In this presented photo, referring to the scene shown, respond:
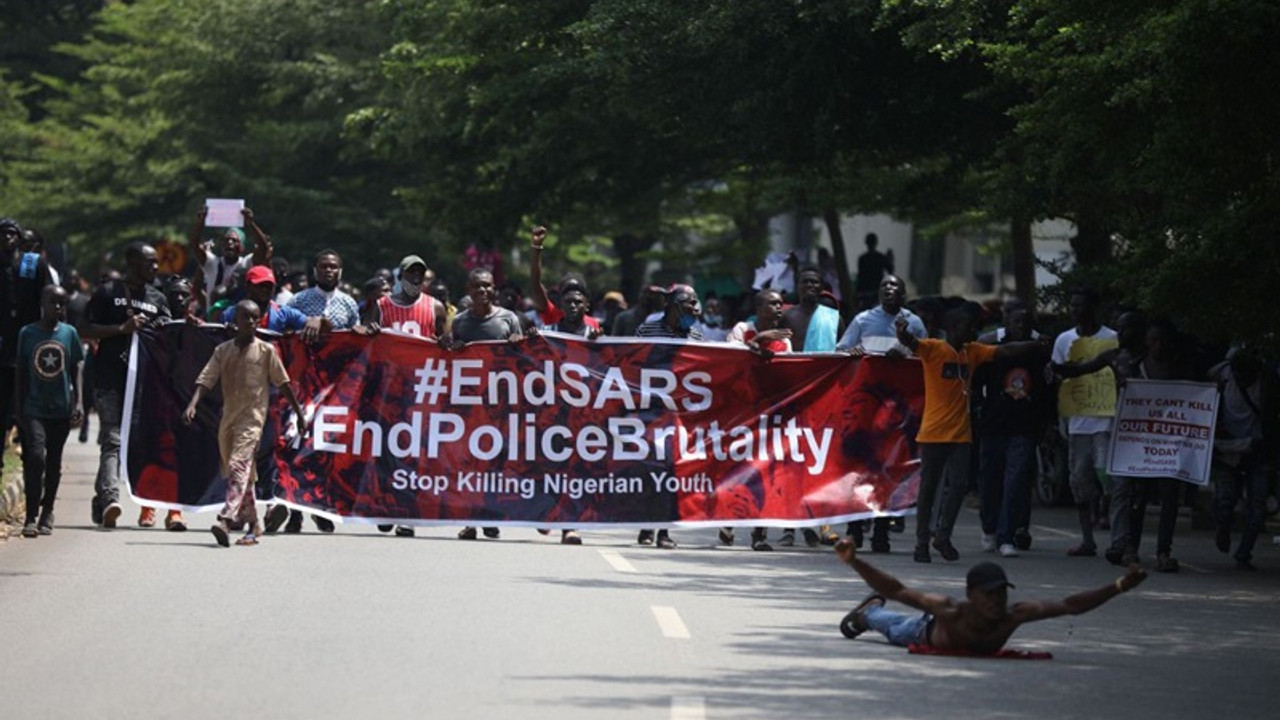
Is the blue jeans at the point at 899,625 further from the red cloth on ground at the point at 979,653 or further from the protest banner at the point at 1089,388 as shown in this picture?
the protest banner at the point at 1089,388

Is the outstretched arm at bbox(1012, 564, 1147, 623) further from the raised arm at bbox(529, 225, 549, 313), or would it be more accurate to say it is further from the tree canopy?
the raised arm at bbox(529, 225, 549, 313)

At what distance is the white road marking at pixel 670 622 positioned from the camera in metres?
11.9

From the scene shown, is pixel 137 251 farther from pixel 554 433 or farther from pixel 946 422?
pixel 946 422

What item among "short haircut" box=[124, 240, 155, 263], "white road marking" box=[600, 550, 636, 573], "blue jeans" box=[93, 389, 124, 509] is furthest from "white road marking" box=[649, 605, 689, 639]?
"short haircut" box=[124, 240, 155, 263]

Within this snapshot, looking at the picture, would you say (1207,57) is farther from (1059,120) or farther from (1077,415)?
(1077,415)

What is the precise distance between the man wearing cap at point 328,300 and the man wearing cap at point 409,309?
199 mm

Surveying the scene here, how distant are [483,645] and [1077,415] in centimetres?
792

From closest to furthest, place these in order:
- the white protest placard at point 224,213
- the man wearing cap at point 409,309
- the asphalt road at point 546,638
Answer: the asphalt road at point 546,638, the man wearing cap at point 409,309, the white protest placard at point 224,213

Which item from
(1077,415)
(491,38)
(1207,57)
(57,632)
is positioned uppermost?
(491,38)

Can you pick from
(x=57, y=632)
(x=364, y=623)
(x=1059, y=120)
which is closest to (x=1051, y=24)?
(x=1059, y=120)

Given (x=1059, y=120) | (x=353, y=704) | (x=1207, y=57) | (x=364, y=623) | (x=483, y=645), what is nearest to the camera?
(x=353, y=704)

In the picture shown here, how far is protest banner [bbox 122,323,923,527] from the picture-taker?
17.6 meters

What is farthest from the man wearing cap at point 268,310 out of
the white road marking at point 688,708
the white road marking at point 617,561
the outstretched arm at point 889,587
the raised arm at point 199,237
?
the white road marking at point 688,708

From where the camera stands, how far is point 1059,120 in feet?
57.4
